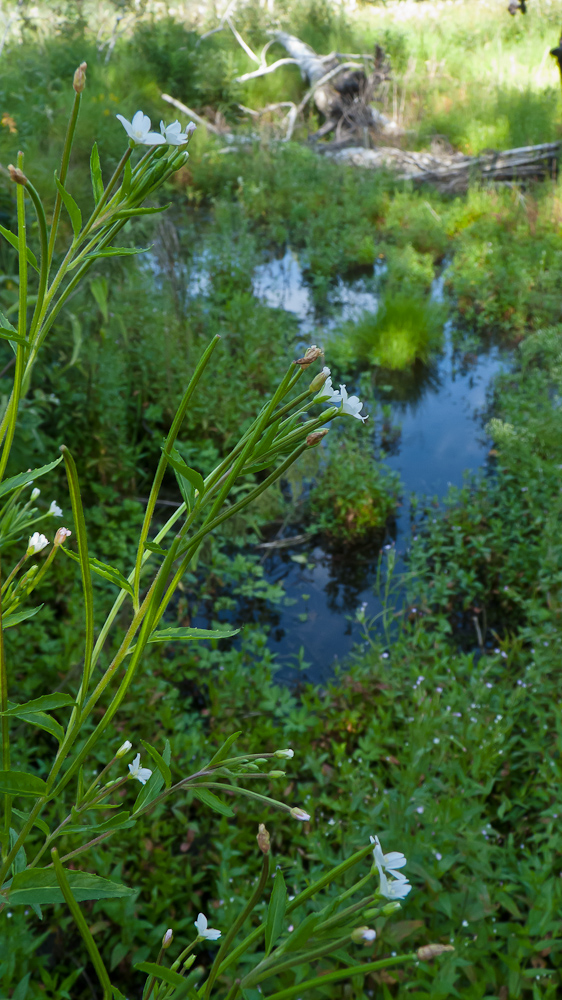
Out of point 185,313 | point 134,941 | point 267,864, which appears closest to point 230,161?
point 185,313

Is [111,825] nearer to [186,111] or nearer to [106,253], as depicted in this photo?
[106,253]

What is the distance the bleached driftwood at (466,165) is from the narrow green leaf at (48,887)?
328 inches

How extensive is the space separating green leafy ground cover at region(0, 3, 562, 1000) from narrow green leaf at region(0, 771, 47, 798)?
0.91m

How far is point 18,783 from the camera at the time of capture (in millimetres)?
464

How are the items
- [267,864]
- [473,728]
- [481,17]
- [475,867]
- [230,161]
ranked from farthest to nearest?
[481,17] < [230,161] < [473,728] < [475,867] < [267,864]

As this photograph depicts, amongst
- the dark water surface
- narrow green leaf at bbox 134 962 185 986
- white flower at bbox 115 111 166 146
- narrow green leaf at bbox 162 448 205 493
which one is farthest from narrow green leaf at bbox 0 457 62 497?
the dark water surface

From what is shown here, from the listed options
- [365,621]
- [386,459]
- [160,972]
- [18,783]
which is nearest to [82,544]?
[18,783]

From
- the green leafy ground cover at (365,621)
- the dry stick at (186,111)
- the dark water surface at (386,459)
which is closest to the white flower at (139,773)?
the green leafy ground cover at (365,621)

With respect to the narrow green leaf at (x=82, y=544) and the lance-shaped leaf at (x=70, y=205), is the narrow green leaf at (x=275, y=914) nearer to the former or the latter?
the narrow green leaf at (x=82, y=544)

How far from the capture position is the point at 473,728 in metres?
2.07

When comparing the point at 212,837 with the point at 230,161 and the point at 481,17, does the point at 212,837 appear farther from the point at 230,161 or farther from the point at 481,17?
the point at 481,17

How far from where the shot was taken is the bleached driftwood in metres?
7.80

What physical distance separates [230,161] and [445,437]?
210 inches

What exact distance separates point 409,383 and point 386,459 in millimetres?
1061
